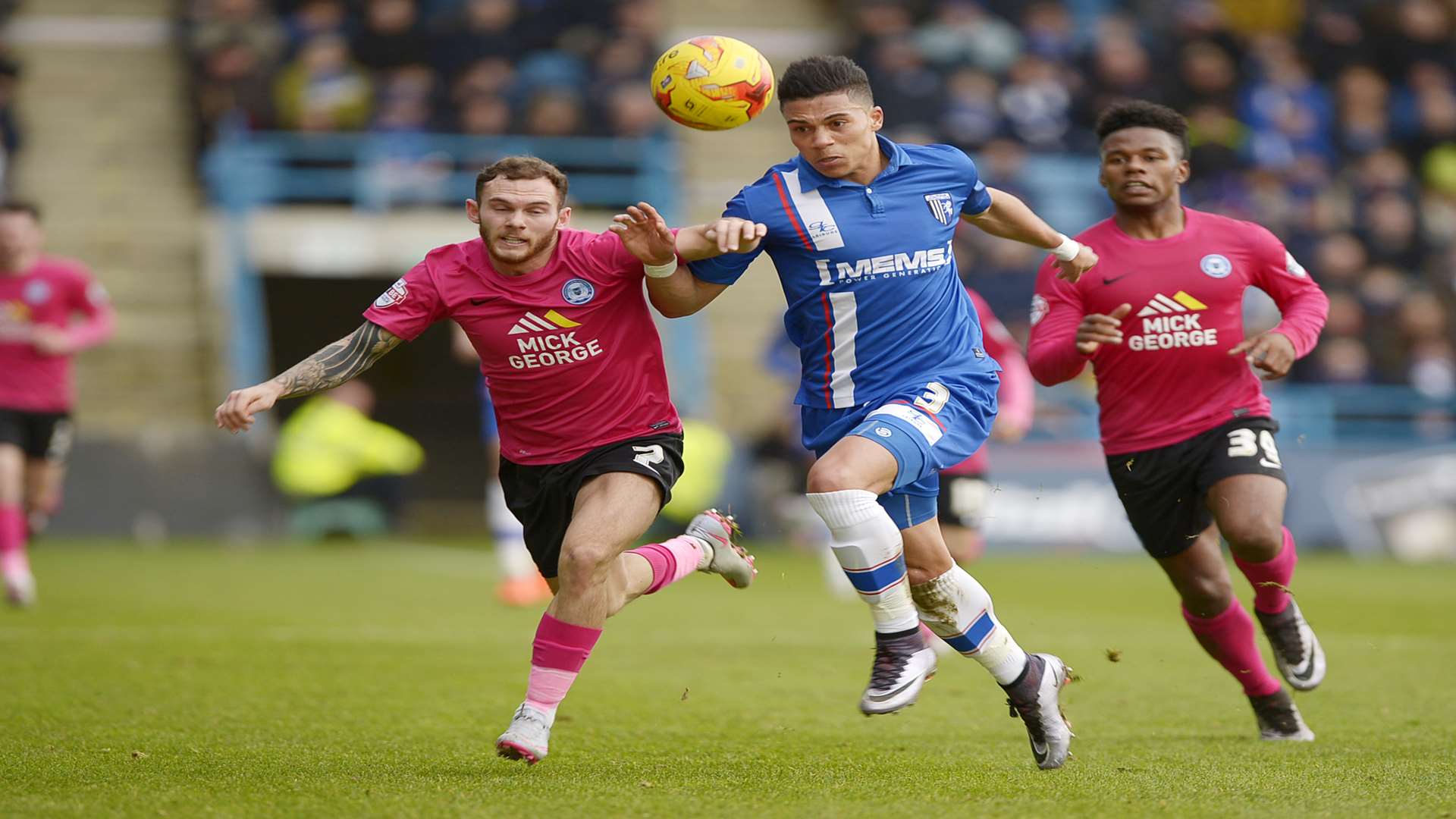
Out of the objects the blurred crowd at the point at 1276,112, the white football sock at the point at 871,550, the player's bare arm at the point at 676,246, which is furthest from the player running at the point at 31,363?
the blurred crowd at the point at 1276,112

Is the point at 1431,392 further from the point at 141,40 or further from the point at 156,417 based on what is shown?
the point at 141,40

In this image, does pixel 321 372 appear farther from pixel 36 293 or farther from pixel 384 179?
pixel 384 179

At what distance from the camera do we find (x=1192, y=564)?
20.6 feet

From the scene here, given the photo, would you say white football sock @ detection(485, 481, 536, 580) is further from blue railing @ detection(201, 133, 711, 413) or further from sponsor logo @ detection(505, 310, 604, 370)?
blue railing @ detection(201, 133, 711, 413)

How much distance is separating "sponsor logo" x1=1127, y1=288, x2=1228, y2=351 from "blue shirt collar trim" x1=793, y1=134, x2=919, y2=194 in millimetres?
1141

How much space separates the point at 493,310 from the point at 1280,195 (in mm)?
15448

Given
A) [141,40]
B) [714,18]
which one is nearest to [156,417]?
[141,40]

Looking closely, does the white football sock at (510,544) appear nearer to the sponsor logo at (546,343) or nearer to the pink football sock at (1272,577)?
the sponsor logo at (546,343)

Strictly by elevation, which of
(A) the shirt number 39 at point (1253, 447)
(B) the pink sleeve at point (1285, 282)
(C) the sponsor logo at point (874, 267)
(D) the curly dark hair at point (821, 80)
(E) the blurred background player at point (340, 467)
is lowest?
(E) the blurred background player at point (340, 467)

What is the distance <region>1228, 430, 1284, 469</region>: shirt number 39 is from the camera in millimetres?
6027

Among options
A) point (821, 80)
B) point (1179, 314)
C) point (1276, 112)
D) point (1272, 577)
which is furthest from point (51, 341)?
point (1276, 112)

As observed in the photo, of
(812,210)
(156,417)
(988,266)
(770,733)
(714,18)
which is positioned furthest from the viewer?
(714,18)

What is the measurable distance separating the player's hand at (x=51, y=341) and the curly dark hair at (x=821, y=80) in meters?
6.11

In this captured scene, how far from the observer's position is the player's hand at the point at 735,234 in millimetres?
5305
